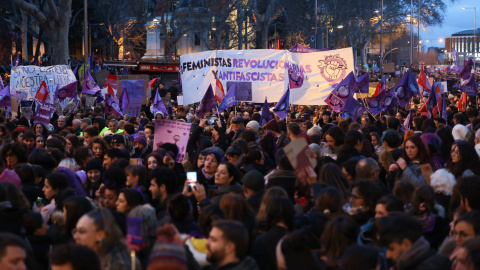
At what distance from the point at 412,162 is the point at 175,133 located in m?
2.78

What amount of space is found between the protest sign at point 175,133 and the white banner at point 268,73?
568cm

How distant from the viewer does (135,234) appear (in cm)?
466

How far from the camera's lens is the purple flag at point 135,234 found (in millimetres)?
4586

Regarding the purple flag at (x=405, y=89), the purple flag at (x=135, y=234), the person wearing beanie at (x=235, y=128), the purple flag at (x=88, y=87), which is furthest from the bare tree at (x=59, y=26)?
the purple flag at (x=135, y=234)

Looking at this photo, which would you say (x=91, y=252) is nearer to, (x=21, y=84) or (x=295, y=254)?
(x=295, y=254)

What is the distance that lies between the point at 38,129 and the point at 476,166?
7.04m

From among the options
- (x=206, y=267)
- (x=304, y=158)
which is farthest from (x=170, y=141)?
(x=206, y=267)

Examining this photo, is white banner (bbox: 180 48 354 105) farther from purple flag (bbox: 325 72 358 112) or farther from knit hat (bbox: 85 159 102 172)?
knit hat (bbox: 85 159 102 172)

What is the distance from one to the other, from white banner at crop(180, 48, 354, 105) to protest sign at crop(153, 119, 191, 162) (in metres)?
5.68

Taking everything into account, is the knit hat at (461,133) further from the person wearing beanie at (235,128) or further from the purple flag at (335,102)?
the purple flag at (335,102)

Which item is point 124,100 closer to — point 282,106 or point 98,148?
point 282,106

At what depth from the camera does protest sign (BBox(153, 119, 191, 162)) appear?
8578mm

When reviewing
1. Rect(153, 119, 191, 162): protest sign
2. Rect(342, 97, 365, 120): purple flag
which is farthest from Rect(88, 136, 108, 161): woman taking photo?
Rect(342, 97, 365, 120): purple flag

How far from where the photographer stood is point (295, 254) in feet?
13.6
